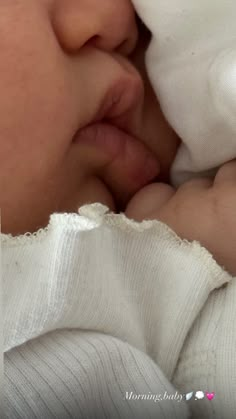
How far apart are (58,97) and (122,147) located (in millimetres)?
98

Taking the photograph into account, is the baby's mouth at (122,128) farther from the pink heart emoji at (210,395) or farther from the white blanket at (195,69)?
the pink heart emoji at (210,395)

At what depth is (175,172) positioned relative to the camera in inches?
28.3

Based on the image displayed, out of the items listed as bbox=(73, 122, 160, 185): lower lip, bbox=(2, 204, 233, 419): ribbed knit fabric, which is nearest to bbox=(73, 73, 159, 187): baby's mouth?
bbox=(73, 122, 160, 185): lower lip

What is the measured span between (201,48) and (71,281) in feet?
0.85

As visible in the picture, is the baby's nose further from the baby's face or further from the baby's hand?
the baby's hand

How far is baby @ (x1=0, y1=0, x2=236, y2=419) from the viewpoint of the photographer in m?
0.51

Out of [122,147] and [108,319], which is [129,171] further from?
[108,319]

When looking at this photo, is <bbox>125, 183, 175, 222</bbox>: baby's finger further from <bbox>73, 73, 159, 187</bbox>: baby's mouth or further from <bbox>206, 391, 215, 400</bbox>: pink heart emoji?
<bbox>206, 391, 215, 400</bbox>: pink heart emoji

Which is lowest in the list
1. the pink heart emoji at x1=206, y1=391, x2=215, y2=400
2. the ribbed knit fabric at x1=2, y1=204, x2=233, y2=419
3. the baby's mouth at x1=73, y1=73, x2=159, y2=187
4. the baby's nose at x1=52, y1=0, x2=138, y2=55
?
the pink heart emoji at x1=206, y1=391, x2=215, y2=400

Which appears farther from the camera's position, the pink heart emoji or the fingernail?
the fingernail

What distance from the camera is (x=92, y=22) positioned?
0.63 metres

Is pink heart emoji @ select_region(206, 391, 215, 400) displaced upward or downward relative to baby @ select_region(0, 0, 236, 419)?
downward

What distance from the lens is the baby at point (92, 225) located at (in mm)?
506

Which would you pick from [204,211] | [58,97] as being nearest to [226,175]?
[204,211]
